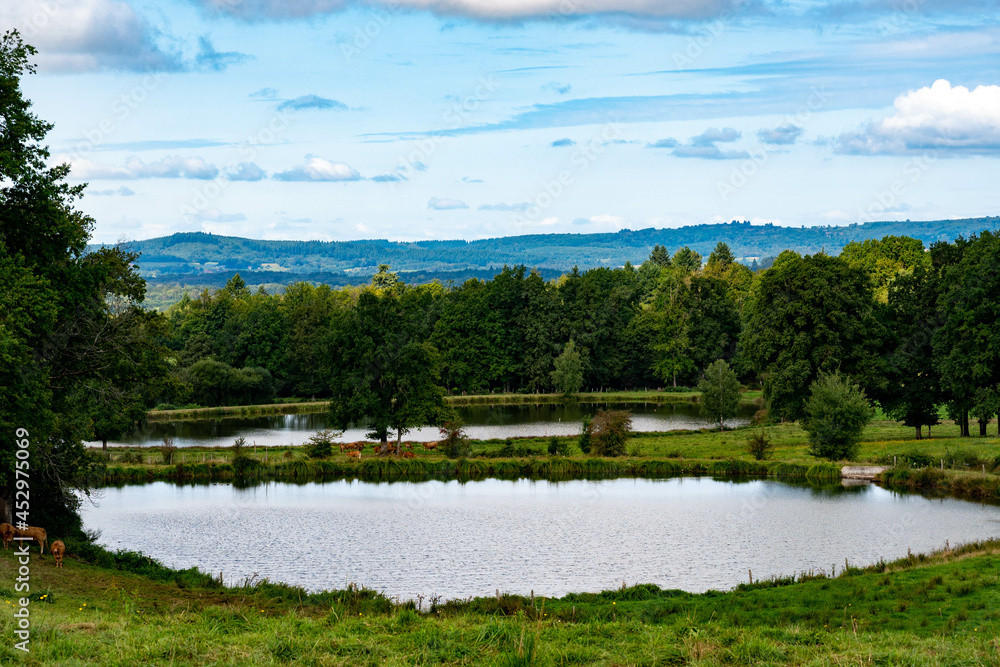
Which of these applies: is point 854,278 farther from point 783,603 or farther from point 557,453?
point 783,603

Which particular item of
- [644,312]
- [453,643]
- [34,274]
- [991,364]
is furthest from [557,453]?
[644,312]

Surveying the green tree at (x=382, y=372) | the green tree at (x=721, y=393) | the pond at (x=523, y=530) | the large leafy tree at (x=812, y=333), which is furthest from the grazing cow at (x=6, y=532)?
the green tree at (x=721, y=393)

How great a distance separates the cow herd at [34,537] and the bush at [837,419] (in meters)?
35.7

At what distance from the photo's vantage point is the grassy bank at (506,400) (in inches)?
3120

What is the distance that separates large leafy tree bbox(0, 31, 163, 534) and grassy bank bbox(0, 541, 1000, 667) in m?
2.94

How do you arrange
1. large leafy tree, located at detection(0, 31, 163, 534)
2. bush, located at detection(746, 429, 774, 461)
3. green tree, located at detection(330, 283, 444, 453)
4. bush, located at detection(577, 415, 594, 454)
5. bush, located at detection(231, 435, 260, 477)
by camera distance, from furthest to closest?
green tree, located at detection(330, 283, 444, 453) → bush, located at detection(577, 415, 594, 454) → bush, located at detection(746, 429, 774, 461) → bush, located at detection(231, 435, 260, 477) → large leafy tree, located at detection(0, 31, 163, 534)

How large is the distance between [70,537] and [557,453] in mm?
29096

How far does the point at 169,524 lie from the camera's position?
34.8 metres

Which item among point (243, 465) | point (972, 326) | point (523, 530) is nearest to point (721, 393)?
point (972, 326)

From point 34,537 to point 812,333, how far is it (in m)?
45.1

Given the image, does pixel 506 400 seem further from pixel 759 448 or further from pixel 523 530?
pixel 523 530

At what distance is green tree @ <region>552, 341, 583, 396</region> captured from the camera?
286 ft

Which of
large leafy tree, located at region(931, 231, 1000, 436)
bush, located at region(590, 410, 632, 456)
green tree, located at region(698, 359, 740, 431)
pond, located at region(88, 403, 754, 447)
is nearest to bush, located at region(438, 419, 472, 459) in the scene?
bush, located at region(590, 410, 632, 456)

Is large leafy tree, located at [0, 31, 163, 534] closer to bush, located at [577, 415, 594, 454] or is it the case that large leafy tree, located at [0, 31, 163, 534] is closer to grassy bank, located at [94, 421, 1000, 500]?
grassy bank, located at [94, 421, 1000, 500]
